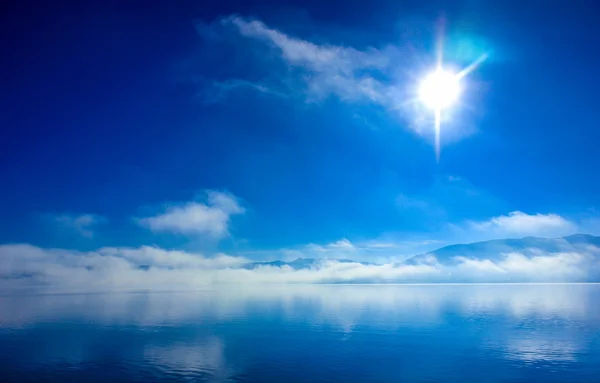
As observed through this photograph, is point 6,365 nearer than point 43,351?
Yes

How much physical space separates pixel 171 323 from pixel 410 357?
224 ft

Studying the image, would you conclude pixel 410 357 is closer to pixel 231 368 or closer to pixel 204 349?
pixel 231 368

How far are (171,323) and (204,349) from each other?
4451 cm

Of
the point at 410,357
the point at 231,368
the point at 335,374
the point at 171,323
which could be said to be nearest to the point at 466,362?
the point at 410,357

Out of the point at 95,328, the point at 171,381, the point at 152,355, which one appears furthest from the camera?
the point at 95,328

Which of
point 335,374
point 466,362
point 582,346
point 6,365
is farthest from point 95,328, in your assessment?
point 582,346

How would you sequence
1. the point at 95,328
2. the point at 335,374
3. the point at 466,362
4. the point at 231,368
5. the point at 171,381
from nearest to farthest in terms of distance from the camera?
the point at 171,381 < the point at 335,374 < the point at 231,368 < the point at 466,362 < the point at 95,328

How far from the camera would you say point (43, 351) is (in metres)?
67.4

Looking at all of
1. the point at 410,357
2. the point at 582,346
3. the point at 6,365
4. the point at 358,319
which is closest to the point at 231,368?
the point at 410,357

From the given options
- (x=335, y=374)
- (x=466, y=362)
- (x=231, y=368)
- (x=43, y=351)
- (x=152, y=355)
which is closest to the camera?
(x=335, y=374)

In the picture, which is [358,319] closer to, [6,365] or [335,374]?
[335,374]

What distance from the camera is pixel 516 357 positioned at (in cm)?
6050

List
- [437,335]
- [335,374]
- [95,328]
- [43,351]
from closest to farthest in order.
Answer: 1. [335,374]
2. [43,351]
3. [437,335]
4. [95,328]

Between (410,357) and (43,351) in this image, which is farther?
(43,351)
